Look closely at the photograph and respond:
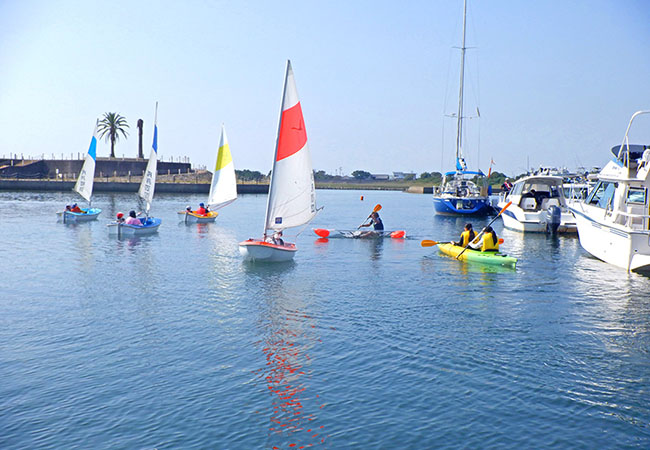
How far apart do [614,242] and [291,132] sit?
16.1 metres

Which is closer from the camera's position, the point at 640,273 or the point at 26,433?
the point at 26,433

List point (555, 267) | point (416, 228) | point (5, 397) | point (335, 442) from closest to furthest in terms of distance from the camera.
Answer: point (335, 442) → point (5, 397) → point (555, 267) → point (416, 228)

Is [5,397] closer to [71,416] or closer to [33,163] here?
[71,416]

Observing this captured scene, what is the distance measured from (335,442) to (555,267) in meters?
21.8

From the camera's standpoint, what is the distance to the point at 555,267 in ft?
92.8

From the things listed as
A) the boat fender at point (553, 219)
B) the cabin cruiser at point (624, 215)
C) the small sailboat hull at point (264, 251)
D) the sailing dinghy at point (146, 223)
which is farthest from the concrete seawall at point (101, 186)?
the cabin cruiser at point (624, 215)

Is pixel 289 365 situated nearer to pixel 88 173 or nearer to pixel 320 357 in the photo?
pixel 320 357

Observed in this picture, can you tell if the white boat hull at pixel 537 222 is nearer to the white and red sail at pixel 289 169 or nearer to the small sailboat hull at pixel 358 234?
the small sailboat hull at pixel 358 234

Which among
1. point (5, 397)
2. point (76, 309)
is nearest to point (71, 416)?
point (5, 397)

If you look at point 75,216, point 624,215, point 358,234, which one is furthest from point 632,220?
point 75,216

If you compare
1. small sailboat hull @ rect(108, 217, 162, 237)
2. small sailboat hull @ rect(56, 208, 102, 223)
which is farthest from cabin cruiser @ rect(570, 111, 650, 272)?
small sailboat hull @ rect(56, 208, 102, 223)

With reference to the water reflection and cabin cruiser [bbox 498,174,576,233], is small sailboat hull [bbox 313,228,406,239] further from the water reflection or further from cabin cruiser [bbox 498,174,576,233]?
the water reflection

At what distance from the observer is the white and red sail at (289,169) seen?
25309 millimetres

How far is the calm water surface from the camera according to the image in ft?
33.7
